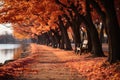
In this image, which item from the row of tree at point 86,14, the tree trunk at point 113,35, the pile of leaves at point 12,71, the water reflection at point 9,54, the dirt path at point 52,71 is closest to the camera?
the dirt path at point 52,71

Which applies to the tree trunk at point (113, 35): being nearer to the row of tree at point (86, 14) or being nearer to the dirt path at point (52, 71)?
the row of tree at point (86, 14)

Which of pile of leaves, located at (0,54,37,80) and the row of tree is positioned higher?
the row of tree

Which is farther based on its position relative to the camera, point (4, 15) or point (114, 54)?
point (4, 15)

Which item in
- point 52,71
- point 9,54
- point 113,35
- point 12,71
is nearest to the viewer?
point 12,71

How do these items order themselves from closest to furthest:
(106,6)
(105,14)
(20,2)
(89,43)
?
1. (106,6)
2. (105,14)
3. (20,2)
4. (89,43)

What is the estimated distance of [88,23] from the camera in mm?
26156

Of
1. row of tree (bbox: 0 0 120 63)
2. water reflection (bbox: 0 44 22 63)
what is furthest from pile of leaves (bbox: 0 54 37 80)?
water reflection (bbox: 0 44 22 63)

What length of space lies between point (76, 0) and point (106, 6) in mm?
12086

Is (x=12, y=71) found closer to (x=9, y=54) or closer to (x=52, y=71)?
(x=52, y=71)

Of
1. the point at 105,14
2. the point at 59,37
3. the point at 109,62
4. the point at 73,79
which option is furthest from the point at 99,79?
the point at 59,37

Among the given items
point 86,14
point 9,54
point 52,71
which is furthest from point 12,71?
point 9,54

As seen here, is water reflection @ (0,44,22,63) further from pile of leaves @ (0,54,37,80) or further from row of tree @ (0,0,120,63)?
pile of leaves @ (0,54,37,80)

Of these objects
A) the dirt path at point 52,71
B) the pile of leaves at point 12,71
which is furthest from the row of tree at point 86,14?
the pile of leaves at point 12,71

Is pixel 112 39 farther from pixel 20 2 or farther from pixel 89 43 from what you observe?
pixel 89 43
